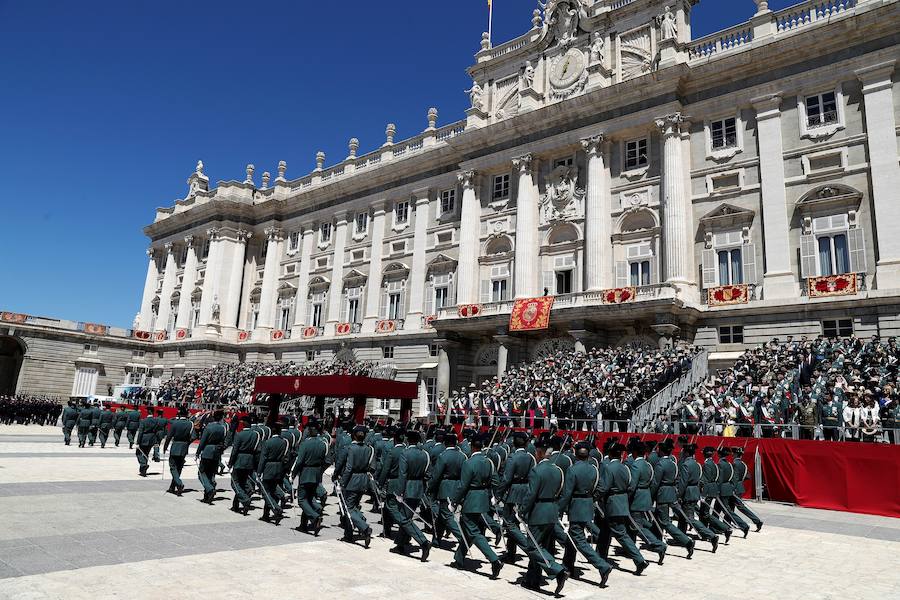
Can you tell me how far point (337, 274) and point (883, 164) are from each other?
30.9 meters

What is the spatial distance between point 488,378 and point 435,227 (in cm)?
1032

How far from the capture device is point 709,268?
26203 mm

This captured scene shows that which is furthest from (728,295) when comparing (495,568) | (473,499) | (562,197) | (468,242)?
(495,568)

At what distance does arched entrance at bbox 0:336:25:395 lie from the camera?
47.5 meters

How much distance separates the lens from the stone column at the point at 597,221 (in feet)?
93.2

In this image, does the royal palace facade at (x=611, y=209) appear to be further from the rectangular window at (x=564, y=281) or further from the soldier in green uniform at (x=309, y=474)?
the soldier in green uniform at (x=309, y=474)

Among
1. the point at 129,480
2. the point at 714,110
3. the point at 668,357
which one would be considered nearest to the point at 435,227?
the point at 714,110

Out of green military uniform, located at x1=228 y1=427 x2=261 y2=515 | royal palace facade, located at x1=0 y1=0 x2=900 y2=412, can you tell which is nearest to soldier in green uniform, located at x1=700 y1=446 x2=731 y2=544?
green military uniform, located at x1=228 y1=427 x2=261 y2=515

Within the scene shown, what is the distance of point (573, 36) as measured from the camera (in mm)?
32344

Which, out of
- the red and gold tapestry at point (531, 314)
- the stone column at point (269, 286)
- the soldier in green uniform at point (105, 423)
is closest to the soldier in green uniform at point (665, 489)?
the red and gold tapestry at point (531, 314)

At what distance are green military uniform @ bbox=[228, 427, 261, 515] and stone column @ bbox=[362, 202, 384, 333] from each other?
88.3 feet

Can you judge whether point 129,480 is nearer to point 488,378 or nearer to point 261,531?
point 261,531

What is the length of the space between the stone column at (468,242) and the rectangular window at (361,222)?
29.5 feet

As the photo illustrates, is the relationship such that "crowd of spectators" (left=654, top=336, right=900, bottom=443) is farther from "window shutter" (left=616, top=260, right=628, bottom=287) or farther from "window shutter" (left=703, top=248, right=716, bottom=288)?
"window shutter" (left=616, top=260, right=628, bottom=287)
